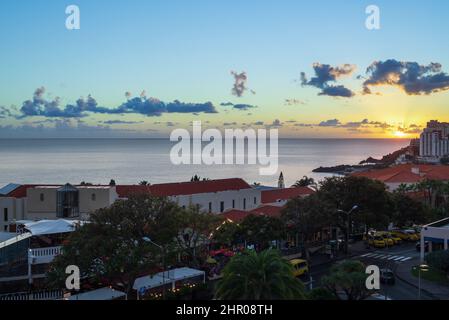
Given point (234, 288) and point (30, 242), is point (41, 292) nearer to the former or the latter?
point (30, 242)

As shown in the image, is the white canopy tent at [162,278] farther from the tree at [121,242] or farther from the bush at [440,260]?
the bush at [440,260]

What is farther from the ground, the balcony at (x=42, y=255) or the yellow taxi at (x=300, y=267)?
the balcony at (x=42, y=255)

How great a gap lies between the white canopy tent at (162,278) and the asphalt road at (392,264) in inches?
257

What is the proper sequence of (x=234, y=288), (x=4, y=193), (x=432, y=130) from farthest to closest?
1. (x=432, y=130)
2. (x=4, y=193)
3. (x=234, y=288)

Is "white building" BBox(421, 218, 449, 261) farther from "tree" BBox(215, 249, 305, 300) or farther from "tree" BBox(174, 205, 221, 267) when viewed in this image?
"tree" BBox(215, 249, 305, 300)

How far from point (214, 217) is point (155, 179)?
112 metres

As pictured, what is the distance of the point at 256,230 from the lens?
31266 millimetres

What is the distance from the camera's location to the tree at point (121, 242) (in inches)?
867

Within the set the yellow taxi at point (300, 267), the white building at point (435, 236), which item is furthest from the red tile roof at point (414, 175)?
the yellow taxi at point (300, 267)

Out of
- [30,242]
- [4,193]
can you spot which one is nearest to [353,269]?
[30,242]

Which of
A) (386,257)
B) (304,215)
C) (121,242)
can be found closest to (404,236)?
(386,257)

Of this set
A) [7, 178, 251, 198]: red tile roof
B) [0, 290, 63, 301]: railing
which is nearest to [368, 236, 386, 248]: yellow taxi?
[7, 178, 251, 198]: red tile roof
